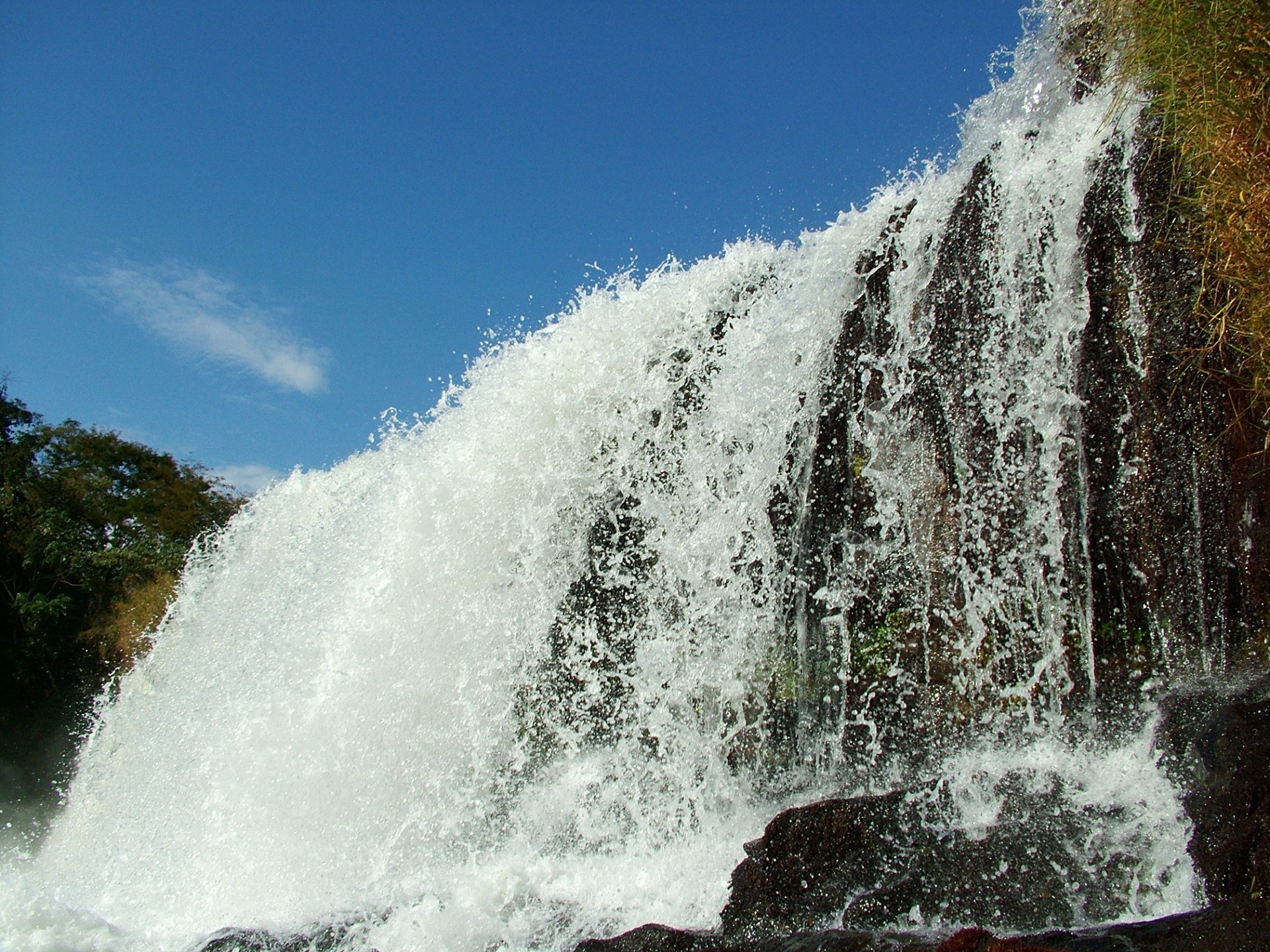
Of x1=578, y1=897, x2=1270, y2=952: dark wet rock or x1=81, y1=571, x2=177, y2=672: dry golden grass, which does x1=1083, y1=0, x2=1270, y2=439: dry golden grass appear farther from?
x1=81, y1=571, x2=177, y2=672: dry golden grass

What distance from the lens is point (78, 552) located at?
20.6 meters

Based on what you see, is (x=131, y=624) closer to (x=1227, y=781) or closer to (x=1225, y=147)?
(x=1227, y=781)

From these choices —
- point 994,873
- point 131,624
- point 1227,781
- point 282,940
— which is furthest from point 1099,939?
point 131,624

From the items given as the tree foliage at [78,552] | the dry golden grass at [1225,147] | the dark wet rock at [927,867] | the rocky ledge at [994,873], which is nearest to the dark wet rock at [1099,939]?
the rocky ledge at [994,873]

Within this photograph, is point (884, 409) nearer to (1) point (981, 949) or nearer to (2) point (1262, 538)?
(2) point (1262, 538)

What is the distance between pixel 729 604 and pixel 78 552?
20.3m

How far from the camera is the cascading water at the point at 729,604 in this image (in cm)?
461

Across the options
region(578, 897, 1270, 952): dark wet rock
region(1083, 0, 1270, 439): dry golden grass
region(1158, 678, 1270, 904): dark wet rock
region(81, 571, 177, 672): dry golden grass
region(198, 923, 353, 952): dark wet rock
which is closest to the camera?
region(578, 897, 1270, 952): dark wet rock

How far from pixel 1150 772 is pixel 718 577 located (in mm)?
2557

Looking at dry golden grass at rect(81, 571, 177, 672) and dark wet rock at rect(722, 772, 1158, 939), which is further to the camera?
dry golden grass at rect(81, 571, 177, 672)

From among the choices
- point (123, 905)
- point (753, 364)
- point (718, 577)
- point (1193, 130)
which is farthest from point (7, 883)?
point (1193, 130)

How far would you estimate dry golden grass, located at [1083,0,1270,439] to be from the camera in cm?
394

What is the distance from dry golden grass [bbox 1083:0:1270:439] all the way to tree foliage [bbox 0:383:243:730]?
57.8 ft

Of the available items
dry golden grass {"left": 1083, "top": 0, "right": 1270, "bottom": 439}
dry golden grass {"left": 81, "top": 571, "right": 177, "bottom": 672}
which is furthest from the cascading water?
dry golden grass {"left": 81, "top": 571, "right": 177, "bottom": 672}
